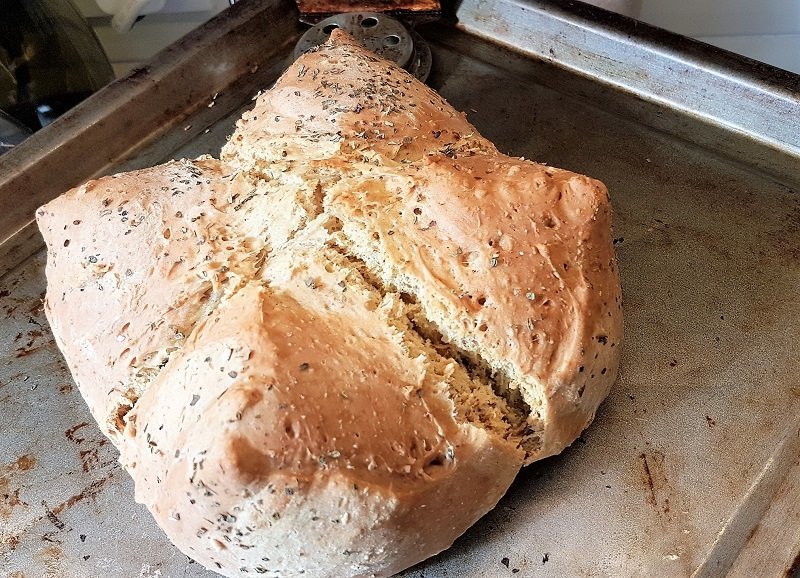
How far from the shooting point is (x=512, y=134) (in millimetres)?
2102

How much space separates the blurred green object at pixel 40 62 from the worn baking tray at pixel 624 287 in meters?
0.32

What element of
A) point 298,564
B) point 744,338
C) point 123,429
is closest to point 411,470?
point 298,564

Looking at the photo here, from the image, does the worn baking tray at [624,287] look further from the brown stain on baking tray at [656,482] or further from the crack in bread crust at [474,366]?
the crack in bread crust at [474,366]

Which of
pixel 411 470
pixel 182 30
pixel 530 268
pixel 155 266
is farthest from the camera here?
pixel 182 30

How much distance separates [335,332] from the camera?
4.05ft

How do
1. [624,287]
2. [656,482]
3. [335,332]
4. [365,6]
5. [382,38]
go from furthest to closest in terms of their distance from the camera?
1. [365,6]
2. [382,38]
3. [624,287]
4. [656,482]
5. [335,332]

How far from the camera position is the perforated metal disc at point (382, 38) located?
2.20 metres

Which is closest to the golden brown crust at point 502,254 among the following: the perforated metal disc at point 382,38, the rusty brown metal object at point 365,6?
the perforated metal disc at point 382,38

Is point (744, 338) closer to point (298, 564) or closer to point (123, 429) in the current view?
point (298, 564)

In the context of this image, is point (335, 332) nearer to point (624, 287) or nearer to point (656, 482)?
point (656, 482)

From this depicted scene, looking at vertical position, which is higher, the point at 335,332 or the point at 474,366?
the point at 335,332

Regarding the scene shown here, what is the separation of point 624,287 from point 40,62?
1.83m

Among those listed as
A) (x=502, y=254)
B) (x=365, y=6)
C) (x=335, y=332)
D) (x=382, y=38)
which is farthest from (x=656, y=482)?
(x=365, y=6)

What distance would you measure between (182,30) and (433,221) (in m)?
2.01
